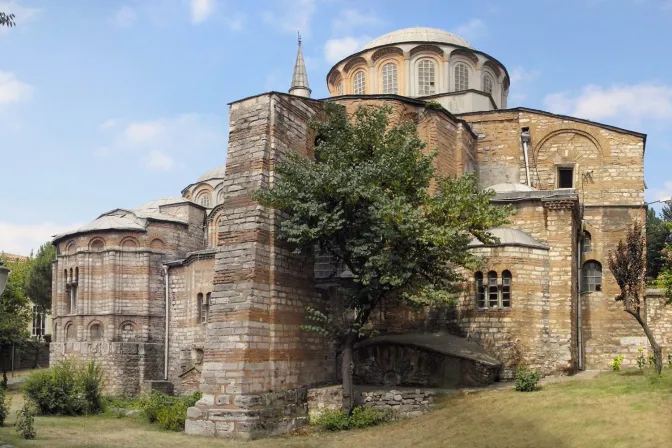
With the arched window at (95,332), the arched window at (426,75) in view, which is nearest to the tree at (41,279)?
the arched window at (95,332)

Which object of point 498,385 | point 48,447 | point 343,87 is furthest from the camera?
point 343,87

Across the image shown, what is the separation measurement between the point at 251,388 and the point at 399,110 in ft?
34.1

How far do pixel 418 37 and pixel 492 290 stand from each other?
41.1ft

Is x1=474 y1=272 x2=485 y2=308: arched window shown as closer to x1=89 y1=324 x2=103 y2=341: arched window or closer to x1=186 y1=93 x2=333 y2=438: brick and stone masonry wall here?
x1=186 y1=93 x2=333 y2=438: brick and stone masonry wall

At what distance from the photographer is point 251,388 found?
14.6 metres

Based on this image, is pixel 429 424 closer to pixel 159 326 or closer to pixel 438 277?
pixel 438 277

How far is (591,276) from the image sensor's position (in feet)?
79.6

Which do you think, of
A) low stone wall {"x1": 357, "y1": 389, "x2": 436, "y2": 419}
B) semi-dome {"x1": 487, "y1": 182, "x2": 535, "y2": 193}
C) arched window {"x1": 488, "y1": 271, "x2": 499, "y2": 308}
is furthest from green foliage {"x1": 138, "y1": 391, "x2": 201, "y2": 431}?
semi-dome {"x1": 487, "y1": 182, "x2": 535, "y2": 193}

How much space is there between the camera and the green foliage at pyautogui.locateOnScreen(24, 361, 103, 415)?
19750 mm

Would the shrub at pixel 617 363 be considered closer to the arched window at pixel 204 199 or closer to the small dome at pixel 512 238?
the small dome at pixel 512 238

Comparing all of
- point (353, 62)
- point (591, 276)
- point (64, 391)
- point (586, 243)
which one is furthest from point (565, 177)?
point (64, 391)

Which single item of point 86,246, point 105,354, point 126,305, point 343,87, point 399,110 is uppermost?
point 343,87

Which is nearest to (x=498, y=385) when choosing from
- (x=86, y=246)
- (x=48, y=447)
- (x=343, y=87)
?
(x=48, y=447)

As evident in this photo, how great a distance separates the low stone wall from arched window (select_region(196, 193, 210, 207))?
87.6 ft
